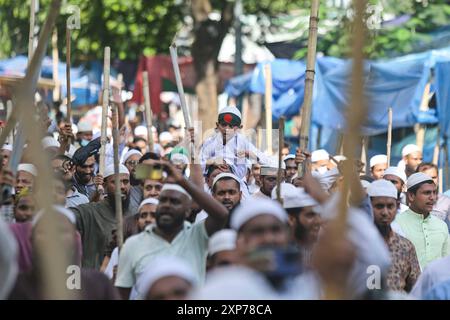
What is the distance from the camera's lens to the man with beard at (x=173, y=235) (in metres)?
8.83

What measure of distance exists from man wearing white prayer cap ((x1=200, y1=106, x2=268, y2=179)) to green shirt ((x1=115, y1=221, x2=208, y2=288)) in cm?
382

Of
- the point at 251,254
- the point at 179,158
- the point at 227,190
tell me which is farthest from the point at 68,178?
the point at 251,254

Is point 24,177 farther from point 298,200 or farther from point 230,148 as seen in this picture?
point 298,200

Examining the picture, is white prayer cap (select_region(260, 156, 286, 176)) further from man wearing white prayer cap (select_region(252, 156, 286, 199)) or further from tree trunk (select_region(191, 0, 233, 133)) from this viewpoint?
tree trunk (select_region(191, 0, 233, 133))

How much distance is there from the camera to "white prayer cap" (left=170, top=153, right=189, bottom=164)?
13133 mm

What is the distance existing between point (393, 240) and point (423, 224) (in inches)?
76.6

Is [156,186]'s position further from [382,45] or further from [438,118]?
[382,45]

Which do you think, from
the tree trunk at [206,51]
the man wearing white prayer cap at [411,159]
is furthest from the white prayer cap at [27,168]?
the tree trunk at [206,51]

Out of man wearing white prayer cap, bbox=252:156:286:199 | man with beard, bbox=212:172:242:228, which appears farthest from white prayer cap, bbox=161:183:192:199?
man wearing white prayer cap, bbox=252:156:286:199

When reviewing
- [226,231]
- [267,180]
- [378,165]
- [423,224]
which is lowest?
[226,231]

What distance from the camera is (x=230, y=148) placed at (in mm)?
12992

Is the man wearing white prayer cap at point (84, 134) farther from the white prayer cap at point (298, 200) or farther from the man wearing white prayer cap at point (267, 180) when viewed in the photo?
the white prayer cap at point (298, 200)
